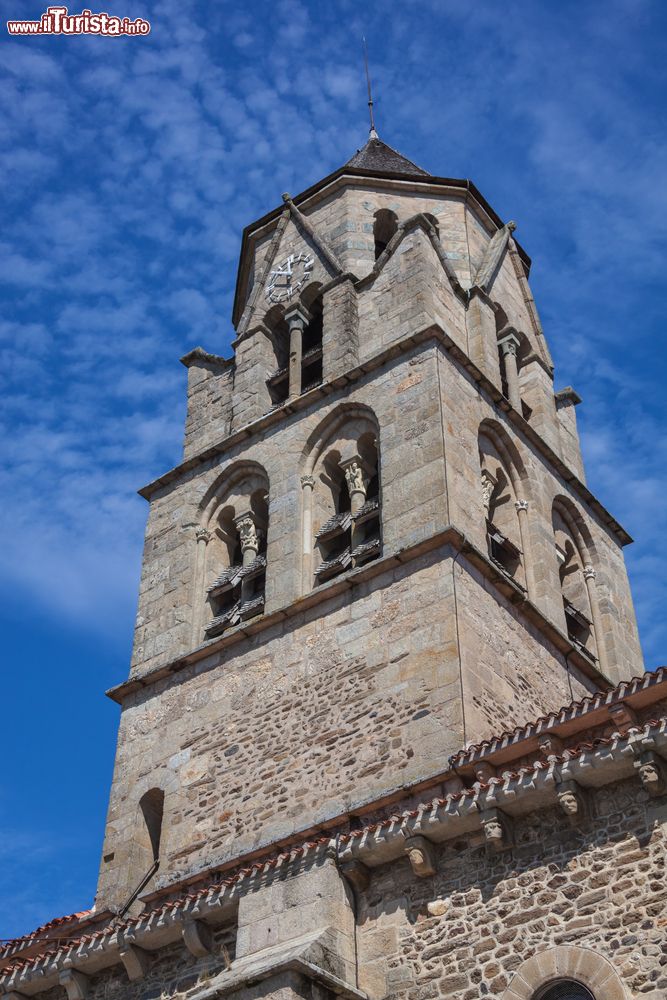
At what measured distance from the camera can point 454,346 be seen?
1852 cm

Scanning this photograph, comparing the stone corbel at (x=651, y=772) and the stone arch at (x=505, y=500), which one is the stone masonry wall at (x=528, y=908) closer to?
the stone corbel at (x=651, y=772)

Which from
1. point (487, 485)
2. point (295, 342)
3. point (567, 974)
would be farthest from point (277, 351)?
point (567, 974)

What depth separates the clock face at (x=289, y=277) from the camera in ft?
72.8

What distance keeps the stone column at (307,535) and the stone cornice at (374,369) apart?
128 cm

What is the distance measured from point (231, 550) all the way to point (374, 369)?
10.4 feet

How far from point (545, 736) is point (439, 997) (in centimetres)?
233

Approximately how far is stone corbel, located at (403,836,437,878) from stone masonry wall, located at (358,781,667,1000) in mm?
88

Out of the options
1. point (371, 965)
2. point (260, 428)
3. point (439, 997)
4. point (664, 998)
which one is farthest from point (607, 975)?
point (260, 428)

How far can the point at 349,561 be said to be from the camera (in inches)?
685

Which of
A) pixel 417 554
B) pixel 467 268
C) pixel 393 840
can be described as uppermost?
pixel 467 268

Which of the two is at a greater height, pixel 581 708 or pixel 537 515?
pixel 537 515

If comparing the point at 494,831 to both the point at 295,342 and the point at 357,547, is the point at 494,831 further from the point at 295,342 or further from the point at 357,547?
the point at 295,342

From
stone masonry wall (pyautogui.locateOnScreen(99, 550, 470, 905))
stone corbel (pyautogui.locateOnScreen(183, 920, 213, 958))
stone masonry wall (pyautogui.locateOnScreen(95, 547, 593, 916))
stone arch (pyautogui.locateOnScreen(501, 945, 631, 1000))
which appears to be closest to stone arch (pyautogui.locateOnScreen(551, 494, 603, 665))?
stone masonry wall (pyautogui.locateOnScreen(95, 547, 593, 916))

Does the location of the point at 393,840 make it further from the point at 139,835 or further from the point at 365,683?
the point at 139,835
